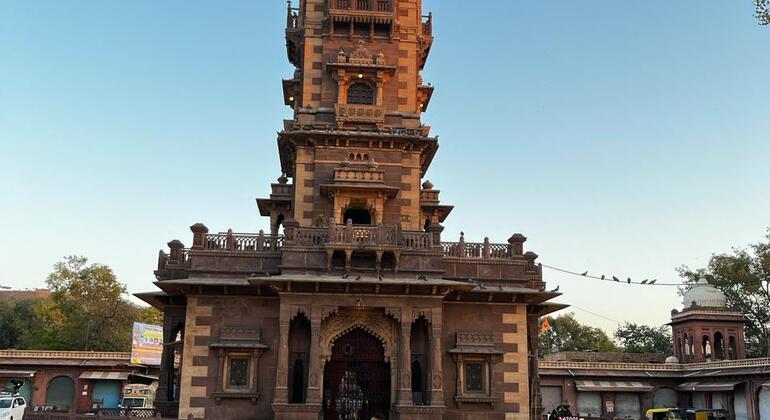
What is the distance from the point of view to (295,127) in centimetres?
2570

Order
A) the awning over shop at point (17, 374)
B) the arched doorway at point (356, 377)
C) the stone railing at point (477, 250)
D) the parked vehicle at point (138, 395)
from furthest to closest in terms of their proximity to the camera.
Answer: the parked vehicle at point (138, 395) → the awning over shop at point (17, 374) → the stone railing at point (477, 250) → the arched doorway at point (356, 377)

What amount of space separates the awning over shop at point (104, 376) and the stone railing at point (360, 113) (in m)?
23.2

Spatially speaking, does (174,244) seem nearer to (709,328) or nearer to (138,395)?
(138,395)

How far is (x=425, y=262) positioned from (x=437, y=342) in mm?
2689

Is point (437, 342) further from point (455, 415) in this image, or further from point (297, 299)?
point (297, 299)

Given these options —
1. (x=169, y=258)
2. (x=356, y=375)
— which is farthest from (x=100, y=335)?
(x=356, y=375)

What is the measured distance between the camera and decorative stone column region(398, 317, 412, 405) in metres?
20.6

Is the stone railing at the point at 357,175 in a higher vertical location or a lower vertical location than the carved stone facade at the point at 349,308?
higher

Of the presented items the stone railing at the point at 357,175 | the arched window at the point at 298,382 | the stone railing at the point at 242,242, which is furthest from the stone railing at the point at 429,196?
the arched window at the point at 298,382

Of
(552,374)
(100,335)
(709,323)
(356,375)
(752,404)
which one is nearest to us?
(356,375)

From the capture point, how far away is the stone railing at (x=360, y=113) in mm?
26016

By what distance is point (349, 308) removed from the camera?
21547 mm

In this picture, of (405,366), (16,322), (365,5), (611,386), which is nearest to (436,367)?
(405,366)

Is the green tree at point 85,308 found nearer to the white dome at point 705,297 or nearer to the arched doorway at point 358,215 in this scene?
the arched doorway at point 358,215
